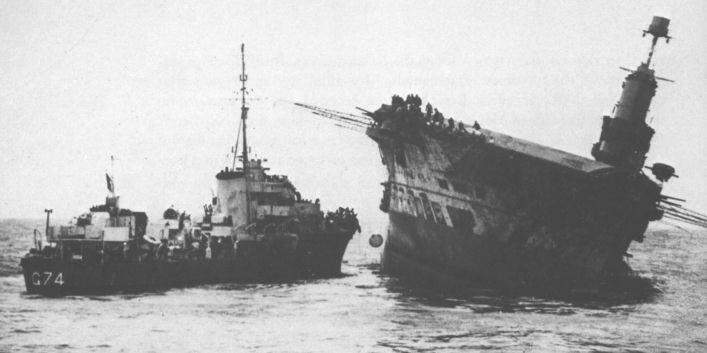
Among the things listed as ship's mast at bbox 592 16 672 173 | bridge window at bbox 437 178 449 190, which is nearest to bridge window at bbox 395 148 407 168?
bridge window at bbox 437 178 449 190

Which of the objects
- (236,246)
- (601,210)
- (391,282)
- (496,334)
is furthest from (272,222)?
(496,334)

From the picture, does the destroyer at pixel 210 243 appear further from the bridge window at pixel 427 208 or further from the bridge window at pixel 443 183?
the bridge window at pixel 443 183

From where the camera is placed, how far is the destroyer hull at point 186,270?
2750cm

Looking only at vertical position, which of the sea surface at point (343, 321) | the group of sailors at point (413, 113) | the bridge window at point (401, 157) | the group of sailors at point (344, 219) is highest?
the group of sailors at point (413, 113)

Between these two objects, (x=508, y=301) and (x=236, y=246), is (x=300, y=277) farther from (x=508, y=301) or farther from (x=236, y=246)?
(x=508, y=301)

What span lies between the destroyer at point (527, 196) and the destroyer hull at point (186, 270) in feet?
16.5

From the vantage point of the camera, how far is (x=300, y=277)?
113 feet

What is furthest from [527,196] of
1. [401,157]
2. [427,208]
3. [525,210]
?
[401,157]

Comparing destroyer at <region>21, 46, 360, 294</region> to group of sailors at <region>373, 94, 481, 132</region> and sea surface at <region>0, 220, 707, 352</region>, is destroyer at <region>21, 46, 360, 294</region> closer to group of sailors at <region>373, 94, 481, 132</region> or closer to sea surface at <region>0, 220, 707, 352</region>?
sea surface at <region>0, 220, 707, 352</region>

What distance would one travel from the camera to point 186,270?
3095 centimetres

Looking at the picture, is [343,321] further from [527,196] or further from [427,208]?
[427,208]

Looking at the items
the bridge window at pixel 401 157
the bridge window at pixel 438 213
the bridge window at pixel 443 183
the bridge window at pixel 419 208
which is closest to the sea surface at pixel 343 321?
the bridge window at pixel 438 213

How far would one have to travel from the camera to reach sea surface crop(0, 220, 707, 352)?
18625 mm

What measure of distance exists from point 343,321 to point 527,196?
8.86 meters
